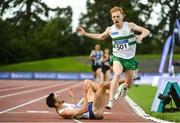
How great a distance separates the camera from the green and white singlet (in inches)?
451

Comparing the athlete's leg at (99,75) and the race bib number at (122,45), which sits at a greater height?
the race bib number at (122,45)

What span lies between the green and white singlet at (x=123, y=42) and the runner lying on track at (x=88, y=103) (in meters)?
0.74

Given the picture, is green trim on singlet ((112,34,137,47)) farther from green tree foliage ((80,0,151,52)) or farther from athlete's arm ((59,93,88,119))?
green tree foliage ((80,0,151,52))

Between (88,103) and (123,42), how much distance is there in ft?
4.60

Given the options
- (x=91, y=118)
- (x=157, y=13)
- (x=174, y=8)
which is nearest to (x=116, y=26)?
(x=91, y=118)

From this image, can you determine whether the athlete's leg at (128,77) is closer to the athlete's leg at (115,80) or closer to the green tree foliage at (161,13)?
the athlete's leg at (115,80)

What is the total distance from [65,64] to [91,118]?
6222 cm

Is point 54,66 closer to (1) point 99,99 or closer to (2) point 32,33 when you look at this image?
(2) point 32,33

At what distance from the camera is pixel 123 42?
37.5 feet

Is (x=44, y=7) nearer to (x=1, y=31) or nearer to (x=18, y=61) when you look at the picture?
(x=1, y=31)

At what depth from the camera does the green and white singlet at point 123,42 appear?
11445 mm

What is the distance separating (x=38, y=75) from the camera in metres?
56.9

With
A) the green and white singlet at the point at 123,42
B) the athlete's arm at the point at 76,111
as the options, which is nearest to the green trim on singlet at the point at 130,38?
the green and white singlet at the point at 123,42

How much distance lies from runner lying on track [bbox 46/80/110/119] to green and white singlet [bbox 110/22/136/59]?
735 mm
